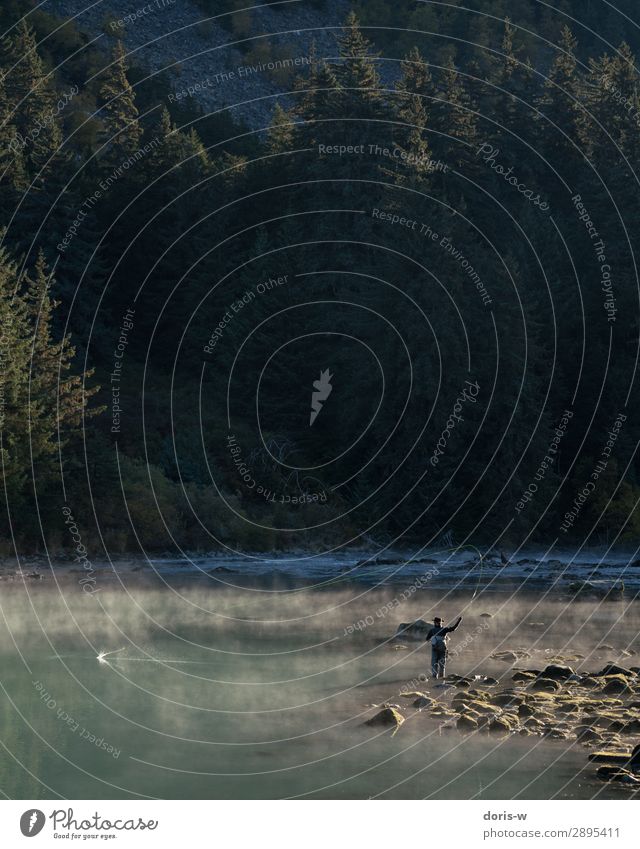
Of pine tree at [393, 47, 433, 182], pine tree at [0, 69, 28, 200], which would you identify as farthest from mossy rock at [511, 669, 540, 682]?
pine tree at [0, 69, 28, 200]

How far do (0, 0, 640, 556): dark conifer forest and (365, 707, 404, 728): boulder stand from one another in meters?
26.8

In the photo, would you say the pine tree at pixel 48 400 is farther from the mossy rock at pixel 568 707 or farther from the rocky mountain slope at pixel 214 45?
the rocky mountain slope at pixel 214 45

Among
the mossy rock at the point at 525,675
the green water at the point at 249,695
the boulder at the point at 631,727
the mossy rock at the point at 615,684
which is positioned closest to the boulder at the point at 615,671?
the mossy rock at the point at 615,684

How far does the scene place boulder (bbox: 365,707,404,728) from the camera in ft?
89.8

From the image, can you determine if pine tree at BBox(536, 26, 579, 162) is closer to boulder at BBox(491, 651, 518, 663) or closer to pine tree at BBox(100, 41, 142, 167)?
pine tree at BBox(100, 41, 142, 167)

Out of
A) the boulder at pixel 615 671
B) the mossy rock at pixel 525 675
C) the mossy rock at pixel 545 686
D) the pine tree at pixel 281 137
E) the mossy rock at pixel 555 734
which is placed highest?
the pine tree at pixel 281 137

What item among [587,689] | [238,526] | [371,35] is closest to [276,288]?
[238,526]

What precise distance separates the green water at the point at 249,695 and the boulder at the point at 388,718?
29 cm

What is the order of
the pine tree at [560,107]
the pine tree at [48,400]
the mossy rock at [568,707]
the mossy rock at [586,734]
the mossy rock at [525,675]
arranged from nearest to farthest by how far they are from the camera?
the mossy rock at [586,734]
the mossy rock at [568,707]
the mossy rock at [525,675]
the pine tree at [48,400]
the pine tree at [560,107]

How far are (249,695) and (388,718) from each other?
5.06m

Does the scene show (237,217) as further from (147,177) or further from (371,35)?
(371,35)

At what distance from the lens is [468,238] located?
69812 millimetres

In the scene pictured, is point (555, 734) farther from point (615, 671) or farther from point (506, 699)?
point (615, 671)

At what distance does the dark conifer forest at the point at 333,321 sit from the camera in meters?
57.7
